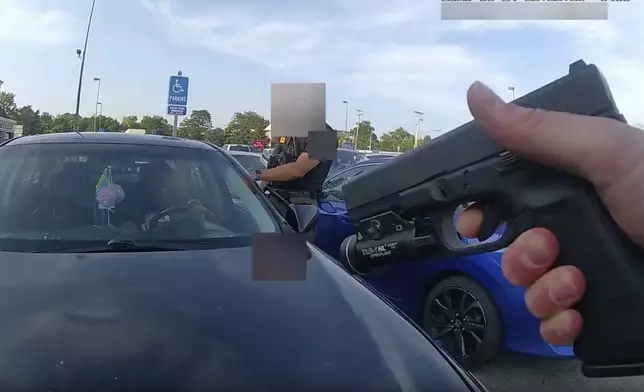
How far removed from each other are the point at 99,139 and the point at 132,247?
92cm

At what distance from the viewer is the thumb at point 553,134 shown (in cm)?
134

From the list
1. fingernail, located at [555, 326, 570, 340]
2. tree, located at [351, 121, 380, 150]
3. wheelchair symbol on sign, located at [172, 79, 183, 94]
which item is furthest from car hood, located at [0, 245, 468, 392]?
wheelchair symbol on sign, located at [172, 79, 183, 94]

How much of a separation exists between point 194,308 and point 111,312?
0.24m

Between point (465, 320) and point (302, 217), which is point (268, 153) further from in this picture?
point (302, 217)

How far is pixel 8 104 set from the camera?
5716 cm

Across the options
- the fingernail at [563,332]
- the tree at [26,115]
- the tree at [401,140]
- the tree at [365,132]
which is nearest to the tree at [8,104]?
the tree at [26,115]

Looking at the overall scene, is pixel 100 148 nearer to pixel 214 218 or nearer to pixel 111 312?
pixel 214 218

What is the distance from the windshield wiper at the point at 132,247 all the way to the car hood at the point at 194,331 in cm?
7

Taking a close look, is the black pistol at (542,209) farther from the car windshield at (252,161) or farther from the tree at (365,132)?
the car windshield at (252,161)

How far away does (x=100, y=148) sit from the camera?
3289 millimetres

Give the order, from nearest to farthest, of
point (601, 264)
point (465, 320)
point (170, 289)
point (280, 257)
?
point (601, 264) < point (170, 289) < point (280, 257) < point (465, 320)

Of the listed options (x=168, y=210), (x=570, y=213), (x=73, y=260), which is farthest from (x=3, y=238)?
(x=570, y=213)

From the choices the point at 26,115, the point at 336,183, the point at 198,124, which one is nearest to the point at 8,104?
the point at 26,115

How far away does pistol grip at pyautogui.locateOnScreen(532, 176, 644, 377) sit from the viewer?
144 centimetres
